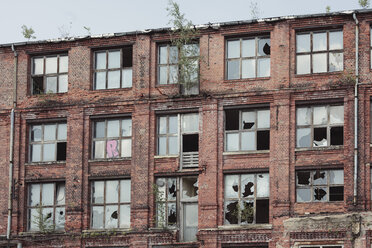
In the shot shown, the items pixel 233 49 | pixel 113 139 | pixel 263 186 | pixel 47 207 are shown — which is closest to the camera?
pixel 263 186

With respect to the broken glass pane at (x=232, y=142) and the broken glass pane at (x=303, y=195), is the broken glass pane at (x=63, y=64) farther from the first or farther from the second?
the broken glass pane at (x=303, y=195)

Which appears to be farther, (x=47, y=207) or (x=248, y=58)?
(x=47, y=207)

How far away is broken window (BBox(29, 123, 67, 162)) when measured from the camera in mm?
43219

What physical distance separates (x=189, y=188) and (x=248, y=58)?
606 cm

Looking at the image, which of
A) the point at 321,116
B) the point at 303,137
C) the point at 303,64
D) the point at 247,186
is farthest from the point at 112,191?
the point at 303,64

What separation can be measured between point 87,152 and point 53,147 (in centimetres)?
176

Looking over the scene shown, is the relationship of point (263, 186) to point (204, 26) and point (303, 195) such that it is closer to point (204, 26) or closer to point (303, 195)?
point (303, 195)

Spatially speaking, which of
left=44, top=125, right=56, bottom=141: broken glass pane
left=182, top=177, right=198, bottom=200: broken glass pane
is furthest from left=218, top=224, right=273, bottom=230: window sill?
left=44, top=125, right=56, bottom=141: broken glass pane

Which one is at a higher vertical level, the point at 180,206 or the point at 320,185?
the point at 320,185

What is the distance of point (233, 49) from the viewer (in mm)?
41438

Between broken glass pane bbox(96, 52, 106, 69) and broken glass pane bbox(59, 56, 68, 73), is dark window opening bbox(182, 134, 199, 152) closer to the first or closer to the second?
broken glass pane bbox(96, 52, 106, 69)

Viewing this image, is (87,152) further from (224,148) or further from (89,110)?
(224,148)

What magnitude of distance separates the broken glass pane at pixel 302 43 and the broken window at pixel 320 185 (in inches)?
202

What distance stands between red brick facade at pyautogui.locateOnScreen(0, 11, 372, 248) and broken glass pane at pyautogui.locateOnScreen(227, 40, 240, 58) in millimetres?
370
